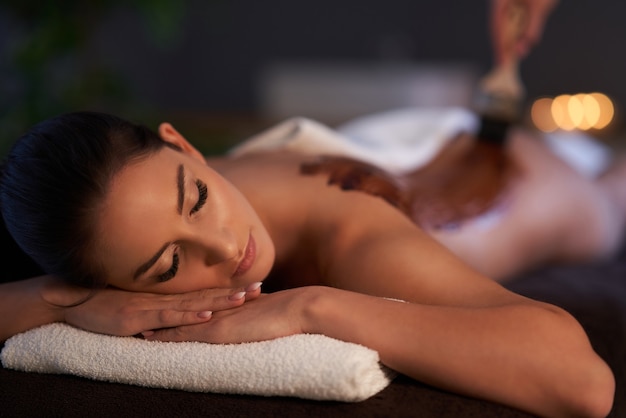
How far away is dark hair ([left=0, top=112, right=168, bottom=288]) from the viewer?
3.27ft

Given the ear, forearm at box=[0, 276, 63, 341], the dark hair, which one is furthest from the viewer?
the ear

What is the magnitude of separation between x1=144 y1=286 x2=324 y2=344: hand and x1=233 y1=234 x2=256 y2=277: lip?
0.08 meters

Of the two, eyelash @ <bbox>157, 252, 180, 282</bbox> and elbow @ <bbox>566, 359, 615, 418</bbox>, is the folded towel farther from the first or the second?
elbow @ <bbox>566, 359, 615, 418</bbox>

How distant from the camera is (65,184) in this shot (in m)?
0.99

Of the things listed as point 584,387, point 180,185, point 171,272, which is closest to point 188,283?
point 171,272

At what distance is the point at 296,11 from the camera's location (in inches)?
186

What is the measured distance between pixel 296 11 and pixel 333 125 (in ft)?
2.96

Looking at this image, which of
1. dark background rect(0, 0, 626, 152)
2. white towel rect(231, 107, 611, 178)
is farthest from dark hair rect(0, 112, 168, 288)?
dark background rect(0, 0, 626, 152)

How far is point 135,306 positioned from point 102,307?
0.05 m

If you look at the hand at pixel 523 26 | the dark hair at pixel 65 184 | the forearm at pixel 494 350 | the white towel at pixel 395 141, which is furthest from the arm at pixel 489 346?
the hand at pixel 523 26

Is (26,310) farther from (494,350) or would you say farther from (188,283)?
(494,350)

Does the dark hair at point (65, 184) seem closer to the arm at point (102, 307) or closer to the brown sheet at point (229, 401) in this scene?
the arm at point (102, 307)

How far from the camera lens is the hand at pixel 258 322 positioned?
3.10 feet

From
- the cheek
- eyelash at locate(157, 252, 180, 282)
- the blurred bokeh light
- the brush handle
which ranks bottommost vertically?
Result: the blurred bokeh light
